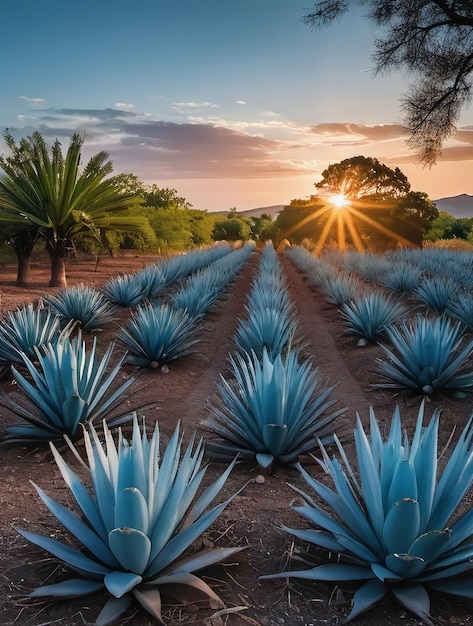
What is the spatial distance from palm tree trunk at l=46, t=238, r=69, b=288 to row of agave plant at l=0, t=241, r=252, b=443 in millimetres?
3139

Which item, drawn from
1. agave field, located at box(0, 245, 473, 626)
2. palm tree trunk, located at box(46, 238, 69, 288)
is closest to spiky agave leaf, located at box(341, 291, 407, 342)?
agave field, located at box(0, 245, 473, 626)

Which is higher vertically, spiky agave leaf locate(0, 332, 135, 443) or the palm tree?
the palm tree

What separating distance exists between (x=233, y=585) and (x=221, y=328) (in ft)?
25.7

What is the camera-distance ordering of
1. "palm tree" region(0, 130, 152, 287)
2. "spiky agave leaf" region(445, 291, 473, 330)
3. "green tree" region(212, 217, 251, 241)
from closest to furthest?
"spiky agave leaf" region(445, 291, 473, 330) < "palm tree" region(0, 130, 152, 287) < "green tree" region(212, 217, 251, 241)

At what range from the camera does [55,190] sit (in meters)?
12.9

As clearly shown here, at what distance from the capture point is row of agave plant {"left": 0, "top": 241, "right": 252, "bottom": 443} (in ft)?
15.2

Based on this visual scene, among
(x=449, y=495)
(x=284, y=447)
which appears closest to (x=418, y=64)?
(x=284, y=447)

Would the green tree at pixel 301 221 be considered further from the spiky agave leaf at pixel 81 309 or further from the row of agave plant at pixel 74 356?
the spiky agave leaf at pixel 81 309

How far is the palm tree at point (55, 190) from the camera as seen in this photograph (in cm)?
1274

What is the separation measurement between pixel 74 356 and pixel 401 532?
2.93 meters

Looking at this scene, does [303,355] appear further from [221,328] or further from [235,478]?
[235,478]

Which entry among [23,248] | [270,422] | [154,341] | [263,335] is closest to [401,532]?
[270,422]

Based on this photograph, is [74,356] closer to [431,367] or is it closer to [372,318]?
[431,367]

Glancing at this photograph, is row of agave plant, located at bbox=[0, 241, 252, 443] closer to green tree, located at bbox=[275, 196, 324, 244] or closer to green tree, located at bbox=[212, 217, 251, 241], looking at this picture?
green tree, located at bbox=[275, 196, 324, 244]
